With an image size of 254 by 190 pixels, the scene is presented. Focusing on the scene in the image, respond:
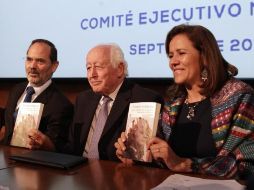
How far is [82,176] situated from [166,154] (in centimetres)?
36

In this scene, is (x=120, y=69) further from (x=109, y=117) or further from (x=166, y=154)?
(x=166, y=154)

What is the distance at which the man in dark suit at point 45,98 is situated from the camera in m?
2.44

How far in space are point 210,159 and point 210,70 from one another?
0.47 meters

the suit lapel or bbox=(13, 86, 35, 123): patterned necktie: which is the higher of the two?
bbox=(13, 86, 35, 123): patterned necktie

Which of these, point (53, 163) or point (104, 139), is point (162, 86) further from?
point (53, 163)

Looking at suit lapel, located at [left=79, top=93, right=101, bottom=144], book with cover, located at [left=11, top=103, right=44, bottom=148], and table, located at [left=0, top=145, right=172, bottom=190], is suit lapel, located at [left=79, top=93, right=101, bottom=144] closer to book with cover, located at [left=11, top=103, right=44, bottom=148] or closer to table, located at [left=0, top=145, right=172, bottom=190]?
book with cover, located at [left=11, top=103, right=44, bottom=148]

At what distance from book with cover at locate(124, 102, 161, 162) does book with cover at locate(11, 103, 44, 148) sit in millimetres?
565

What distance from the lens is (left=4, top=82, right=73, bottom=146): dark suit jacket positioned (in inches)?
94.9

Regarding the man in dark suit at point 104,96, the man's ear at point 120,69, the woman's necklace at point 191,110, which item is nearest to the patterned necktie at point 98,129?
the man in dark suit at point 104,96

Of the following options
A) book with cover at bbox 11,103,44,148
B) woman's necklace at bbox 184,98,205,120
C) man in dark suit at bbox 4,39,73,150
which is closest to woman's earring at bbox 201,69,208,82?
woman's necklace at bbox 184,98,205,120

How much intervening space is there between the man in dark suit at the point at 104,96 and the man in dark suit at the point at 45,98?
0.51ft

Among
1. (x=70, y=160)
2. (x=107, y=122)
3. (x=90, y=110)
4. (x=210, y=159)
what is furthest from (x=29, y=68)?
(x=210, y=159)

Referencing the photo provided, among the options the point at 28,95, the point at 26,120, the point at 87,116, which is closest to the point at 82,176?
the point at 26,120

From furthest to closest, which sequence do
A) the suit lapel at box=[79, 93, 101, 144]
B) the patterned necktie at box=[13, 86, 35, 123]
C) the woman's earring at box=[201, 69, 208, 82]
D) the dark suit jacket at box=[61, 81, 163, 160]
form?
the patterned necktie at box=[13, 86, 35, 123], the suit lapel at box=[79, 93, 101, 144], the dark suit jacket at box=[61, 81, 163, 160], the woman's earring at box=[201, 69, 208, 82]
